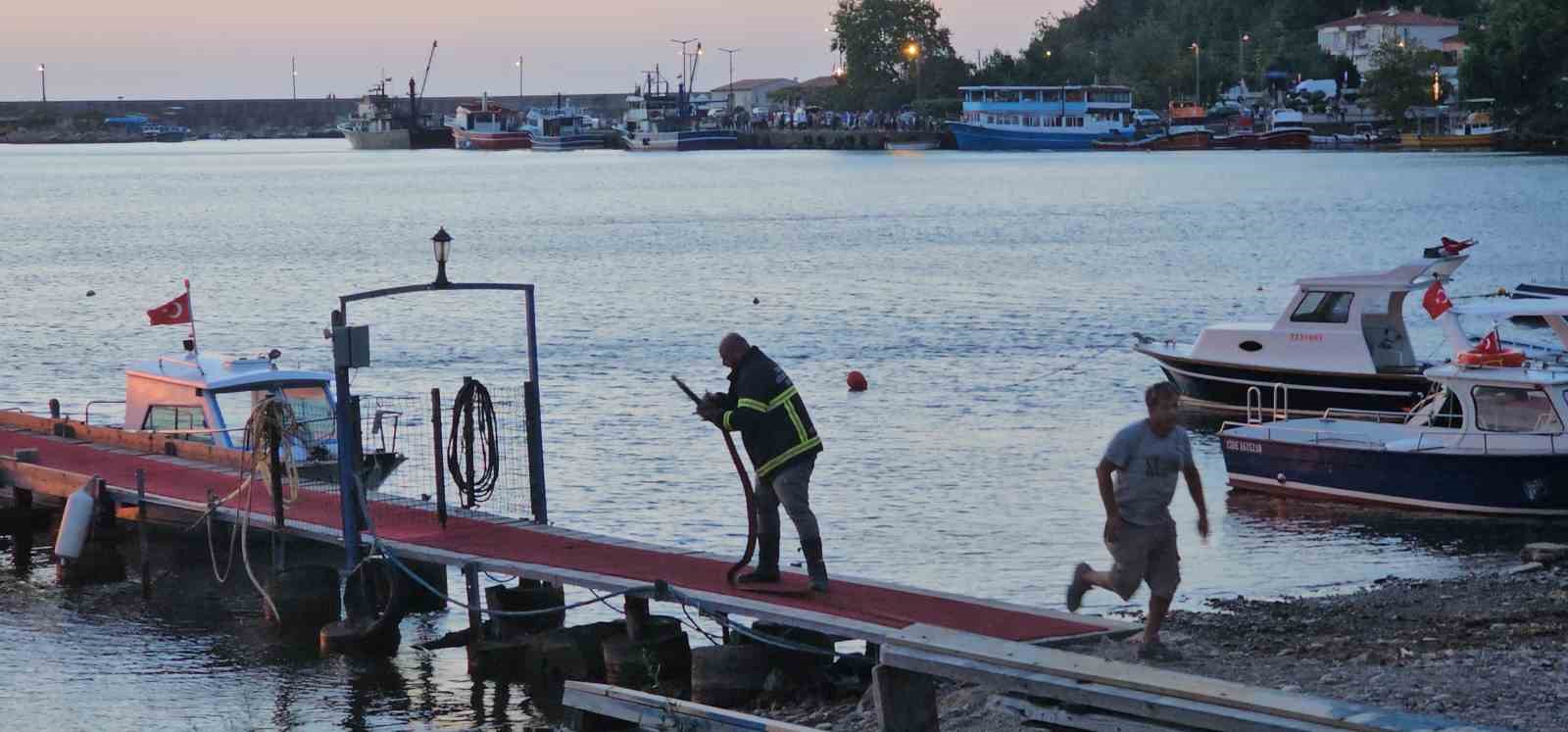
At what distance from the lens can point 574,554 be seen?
17.8 meters

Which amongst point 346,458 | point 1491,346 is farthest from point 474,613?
point 1491,346

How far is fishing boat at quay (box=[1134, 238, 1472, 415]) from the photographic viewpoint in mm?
30703

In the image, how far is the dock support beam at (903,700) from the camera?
39.3ft

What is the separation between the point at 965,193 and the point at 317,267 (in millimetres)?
→ 63127

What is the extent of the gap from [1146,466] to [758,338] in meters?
38.0

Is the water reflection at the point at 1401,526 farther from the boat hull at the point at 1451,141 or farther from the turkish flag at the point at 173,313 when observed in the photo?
the boat hull at the point at 1451,141

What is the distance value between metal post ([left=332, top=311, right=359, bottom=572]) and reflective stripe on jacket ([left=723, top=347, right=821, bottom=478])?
465cm

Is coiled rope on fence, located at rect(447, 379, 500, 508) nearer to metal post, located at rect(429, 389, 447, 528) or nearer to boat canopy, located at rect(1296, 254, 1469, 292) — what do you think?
metal post, located at rect(429, 389, 447, 528)

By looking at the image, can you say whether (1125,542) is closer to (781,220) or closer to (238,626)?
(238,626)

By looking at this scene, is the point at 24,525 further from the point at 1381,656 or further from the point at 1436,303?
the point at 1436,303

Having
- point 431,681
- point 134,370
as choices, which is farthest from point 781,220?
point 431,681

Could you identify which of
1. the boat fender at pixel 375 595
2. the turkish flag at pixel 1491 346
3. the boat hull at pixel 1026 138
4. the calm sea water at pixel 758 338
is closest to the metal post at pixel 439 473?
the boat fender at pixel 375 595

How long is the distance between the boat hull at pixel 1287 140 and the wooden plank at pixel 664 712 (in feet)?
577

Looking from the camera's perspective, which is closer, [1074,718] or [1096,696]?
[1096,696]
